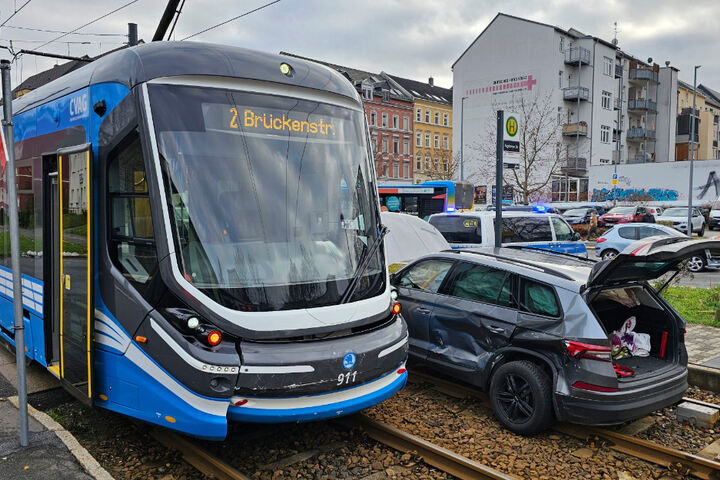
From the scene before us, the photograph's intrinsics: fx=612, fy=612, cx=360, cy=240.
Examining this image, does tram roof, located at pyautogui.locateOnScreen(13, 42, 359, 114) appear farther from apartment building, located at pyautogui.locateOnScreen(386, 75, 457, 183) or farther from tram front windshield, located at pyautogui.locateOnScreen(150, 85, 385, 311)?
apartment building, located at pyautogui.locateOnScreen(386, 75, 457, 183)

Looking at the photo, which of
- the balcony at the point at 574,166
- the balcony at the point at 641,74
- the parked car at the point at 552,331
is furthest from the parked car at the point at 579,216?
the parked car at the point at 552,331

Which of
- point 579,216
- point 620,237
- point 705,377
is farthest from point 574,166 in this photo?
point 705,377

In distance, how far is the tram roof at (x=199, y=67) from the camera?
495 cm

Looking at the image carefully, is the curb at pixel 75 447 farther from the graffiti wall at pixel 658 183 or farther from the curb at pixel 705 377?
the graffiti wall at pixel 658 183

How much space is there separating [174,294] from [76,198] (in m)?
1.66

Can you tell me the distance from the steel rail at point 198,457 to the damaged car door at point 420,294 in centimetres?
288

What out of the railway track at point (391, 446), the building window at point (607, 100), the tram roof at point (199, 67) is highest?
the building window at point (607, 100)

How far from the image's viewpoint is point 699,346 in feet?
29.6

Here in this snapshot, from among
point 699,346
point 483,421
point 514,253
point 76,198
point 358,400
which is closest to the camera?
point 358,400

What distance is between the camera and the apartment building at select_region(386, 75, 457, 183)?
7819 centimetres

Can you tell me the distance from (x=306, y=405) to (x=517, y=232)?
11.7 meters

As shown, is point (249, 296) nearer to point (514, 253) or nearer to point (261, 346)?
point (261, 346)

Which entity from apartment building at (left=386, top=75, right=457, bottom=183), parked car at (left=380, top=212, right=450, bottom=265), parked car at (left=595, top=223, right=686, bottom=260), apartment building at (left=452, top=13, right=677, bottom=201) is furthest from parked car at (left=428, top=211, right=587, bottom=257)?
apartment building at (left=386, top=75, right=457, bottom=183)

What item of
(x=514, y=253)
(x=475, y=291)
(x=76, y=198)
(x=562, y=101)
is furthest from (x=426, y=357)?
(x=562, y=101)
